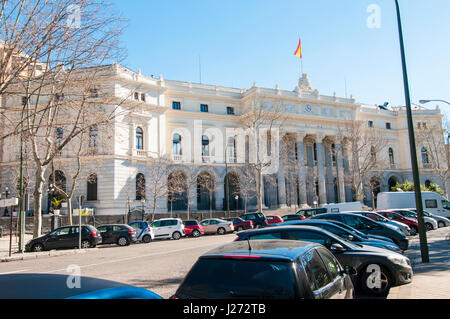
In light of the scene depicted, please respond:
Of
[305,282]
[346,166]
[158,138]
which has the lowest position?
[305,282]

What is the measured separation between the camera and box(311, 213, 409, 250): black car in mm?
12969

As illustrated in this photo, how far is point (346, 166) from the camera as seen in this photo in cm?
5319

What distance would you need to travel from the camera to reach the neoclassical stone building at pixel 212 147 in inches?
1437

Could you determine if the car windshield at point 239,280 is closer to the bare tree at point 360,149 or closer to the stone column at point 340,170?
the bare tree at point 360,149

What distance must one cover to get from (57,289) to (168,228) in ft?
76.2

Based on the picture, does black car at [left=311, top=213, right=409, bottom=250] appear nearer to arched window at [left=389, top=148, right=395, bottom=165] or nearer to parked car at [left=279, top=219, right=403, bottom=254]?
parked car at [left=279, top=219, right=403, bottom=254]

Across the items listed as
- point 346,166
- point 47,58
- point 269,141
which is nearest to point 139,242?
point 47,58

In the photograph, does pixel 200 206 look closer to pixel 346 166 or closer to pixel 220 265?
pixel 346 166

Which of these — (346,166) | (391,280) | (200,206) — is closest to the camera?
(391,280)

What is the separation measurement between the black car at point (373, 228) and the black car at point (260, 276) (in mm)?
10014

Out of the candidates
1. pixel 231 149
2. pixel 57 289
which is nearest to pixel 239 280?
pixel 57 289

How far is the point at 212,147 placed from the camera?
4525cm

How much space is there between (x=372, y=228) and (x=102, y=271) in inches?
390
